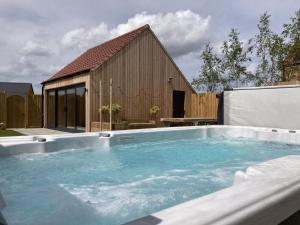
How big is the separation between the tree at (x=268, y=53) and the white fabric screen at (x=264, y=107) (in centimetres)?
594

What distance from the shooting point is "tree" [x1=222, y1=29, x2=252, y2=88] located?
56.5ft

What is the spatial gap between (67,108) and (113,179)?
404 inches

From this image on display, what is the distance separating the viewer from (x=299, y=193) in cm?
242

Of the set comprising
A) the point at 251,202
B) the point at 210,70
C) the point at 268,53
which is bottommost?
the point at 251,202

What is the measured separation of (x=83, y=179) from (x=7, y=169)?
1.53m

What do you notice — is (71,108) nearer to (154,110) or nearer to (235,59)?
(154,110)

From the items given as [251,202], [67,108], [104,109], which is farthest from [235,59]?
[251,202]

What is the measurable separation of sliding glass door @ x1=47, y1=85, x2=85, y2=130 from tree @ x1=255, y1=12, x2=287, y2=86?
10.1 m

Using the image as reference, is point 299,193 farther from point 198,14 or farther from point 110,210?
point 198,14

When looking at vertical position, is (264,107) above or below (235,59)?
below

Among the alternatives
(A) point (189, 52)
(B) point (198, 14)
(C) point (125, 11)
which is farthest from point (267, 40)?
(C) point (125, 11)

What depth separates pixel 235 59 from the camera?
17609 mm

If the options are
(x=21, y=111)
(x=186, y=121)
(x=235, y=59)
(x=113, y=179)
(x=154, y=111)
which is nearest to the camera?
(x=113, y=179)

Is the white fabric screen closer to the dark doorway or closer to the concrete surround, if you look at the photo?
the dark doorway
